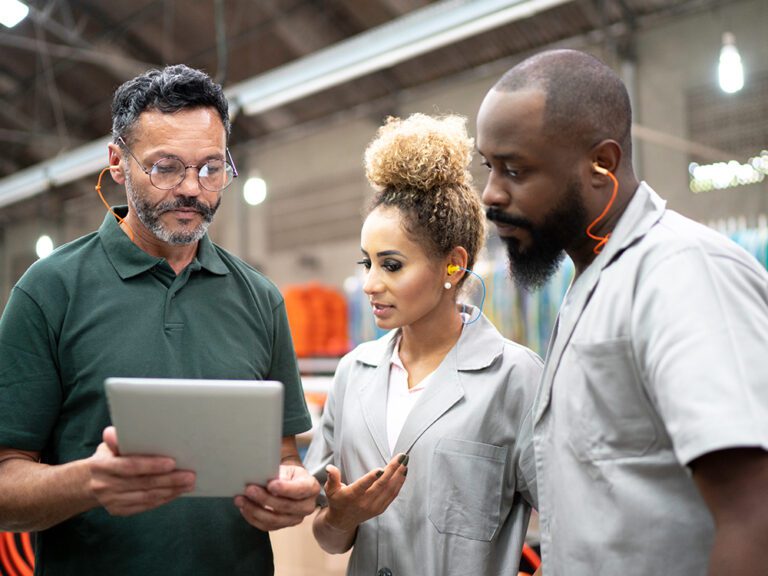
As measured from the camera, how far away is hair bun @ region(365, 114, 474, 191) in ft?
→ 6.95

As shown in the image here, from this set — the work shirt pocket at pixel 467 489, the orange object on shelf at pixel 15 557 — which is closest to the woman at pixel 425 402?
the work shirt pocket at pixel 467 489

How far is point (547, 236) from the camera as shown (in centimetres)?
148

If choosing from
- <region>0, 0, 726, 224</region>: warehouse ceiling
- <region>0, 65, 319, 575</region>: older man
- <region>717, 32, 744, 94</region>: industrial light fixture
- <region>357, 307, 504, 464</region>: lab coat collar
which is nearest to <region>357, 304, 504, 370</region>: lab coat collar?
<region>357, 307, 504, 464</region>: lab coat collar

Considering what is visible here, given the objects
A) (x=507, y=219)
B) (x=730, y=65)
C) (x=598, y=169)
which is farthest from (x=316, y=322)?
(x=598, y=169)

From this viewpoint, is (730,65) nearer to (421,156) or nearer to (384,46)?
(384,46)

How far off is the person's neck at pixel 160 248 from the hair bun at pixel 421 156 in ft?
1.94

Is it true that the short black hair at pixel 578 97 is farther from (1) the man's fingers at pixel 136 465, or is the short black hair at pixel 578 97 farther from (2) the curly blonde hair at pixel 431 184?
(1) the man's fingers at pixel 136 465

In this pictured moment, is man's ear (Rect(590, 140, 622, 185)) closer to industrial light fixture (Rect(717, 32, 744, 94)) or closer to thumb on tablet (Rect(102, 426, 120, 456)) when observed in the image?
thumb on tablet (Rect(102, 426, 120, 456))

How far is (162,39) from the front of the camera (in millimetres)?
11023

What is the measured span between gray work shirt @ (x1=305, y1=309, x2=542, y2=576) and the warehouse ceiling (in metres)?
→ 5.75

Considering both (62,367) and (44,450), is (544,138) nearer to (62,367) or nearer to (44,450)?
(62,367)

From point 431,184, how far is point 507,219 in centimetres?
66

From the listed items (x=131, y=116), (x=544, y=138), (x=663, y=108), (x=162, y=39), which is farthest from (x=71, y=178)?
(x=544, y=138)

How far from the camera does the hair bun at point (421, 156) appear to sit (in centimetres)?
212
